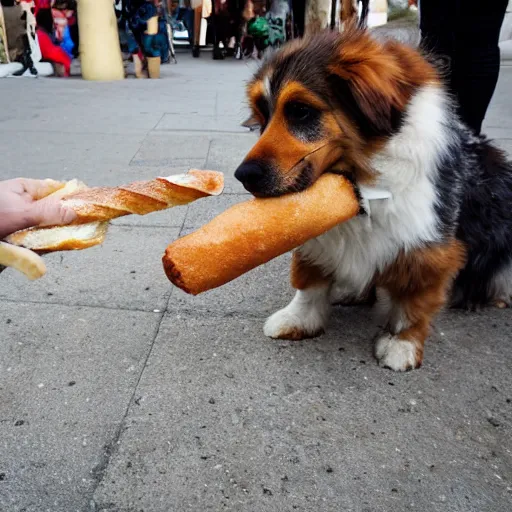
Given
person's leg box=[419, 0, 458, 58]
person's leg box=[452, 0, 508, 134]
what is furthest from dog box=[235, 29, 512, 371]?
person's leg box=[419, 0, 458, 58]

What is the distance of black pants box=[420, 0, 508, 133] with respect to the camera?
3.15 m

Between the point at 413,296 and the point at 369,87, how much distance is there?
1.01m

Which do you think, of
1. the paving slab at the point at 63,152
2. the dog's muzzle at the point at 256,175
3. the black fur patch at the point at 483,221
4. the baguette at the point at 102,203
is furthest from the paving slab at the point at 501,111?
the baguette at the point at 102,203

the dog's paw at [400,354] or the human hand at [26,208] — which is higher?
the human hand at [26,208]

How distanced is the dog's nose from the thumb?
23.1 inches

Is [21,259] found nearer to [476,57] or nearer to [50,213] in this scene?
[50,213]

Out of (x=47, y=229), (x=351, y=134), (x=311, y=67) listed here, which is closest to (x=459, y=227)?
(x=351, y=134)

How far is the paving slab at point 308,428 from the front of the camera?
1906 mm

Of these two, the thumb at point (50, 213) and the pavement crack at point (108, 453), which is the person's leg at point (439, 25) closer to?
the thumb at point (50, 213)

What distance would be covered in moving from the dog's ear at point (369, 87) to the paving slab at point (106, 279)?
5.14ft

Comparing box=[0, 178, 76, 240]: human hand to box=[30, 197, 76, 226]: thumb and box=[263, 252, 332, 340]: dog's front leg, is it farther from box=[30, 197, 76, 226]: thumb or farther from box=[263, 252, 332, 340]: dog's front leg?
box=[263, 252, 332, 340]: dog's front leg

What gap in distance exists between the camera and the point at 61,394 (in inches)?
93.6

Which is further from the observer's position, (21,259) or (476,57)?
(476,57)

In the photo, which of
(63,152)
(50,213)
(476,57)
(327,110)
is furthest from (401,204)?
(63,152)
